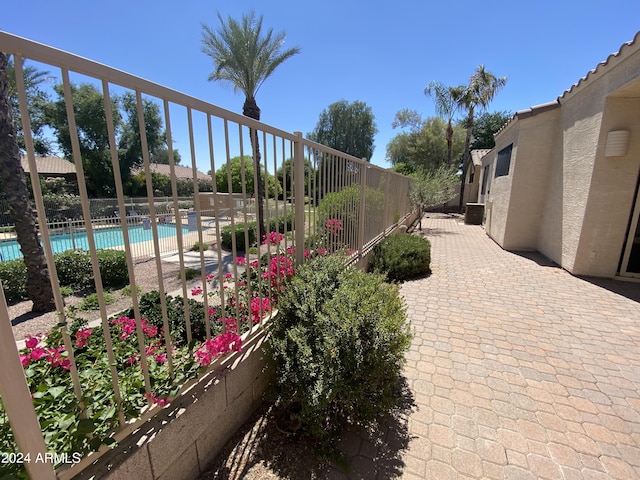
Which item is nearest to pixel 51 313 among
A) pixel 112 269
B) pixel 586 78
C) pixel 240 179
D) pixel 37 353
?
pixel 112 269

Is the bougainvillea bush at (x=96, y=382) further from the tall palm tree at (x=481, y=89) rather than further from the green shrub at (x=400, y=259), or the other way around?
the tall palm tree at (x=481, y=89)

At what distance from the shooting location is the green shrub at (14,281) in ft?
18.9

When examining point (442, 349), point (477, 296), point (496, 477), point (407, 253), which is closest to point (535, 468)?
point (496, 477)

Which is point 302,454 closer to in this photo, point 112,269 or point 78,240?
point 112,269

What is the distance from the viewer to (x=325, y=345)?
6.15ft

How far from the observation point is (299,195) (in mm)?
2781

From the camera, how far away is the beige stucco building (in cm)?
472

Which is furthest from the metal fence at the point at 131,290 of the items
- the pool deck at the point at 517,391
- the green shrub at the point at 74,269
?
the green shrub at the point at 74,269

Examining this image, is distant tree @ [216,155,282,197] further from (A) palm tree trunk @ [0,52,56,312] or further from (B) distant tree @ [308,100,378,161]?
(B) distant tree @ [308,100,378,161]

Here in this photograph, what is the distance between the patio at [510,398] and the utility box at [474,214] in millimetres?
9744

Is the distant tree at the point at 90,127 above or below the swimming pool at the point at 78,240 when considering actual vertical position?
above

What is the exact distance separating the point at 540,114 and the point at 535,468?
307 inches

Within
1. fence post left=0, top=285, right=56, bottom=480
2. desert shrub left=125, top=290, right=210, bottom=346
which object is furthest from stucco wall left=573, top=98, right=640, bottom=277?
fence post left=0, top=285, right=56, bottom=480

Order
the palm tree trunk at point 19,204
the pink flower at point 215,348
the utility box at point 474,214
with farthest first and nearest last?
the utility box at point 474,214 < the palm tree trunk at point 19,204 < the pink flower at point 215,348
